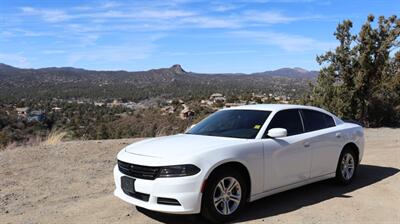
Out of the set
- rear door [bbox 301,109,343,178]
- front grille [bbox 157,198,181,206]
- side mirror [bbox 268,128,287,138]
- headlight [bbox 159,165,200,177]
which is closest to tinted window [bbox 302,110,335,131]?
rear door [bbox 301,109,343,178]

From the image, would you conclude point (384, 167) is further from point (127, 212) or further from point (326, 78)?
point (326, 78)

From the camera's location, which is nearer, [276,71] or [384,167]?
[384,167]

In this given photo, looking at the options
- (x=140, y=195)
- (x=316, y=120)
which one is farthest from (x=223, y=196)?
(x=316, y=120)

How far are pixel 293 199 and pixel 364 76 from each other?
42.9 feet

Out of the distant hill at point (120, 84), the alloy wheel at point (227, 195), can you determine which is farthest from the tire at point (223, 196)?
the distant hill at point (120, 84)

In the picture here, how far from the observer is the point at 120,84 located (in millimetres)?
98812

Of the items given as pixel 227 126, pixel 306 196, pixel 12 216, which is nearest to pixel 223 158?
pixel 227 126

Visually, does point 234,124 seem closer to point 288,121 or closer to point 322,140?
point 288,121

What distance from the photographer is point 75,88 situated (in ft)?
286

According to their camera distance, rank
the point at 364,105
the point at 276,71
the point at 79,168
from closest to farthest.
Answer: the point at 79,168
the point at 364,105
the point at 276,71

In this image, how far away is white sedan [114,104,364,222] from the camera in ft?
17.9

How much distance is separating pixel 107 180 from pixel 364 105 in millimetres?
13739

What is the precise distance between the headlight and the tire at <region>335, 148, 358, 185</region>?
10.7 feet

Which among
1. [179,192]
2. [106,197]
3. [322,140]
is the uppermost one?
[322,140]
